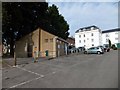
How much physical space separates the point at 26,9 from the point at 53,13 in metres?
17.0

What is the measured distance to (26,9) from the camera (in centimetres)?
4641

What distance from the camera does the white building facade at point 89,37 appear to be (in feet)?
371

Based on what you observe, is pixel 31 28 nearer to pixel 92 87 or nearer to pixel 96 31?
pixel 92 87

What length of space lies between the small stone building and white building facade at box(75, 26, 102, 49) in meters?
65.1

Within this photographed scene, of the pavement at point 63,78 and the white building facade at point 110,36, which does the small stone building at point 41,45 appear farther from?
the white building facade at point 110,36

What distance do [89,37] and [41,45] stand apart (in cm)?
7091

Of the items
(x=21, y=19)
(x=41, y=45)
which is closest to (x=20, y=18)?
(x=21, y=19)

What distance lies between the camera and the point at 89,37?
11531cm

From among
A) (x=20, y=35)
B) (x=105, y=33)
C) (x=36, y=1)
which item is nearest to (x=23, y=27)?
(x=20, y=35)

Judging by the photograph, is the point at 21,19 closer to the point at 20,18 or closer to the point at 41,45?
the point at 20,18

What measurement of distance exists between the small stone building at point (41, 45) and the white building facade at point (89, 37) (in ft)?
214

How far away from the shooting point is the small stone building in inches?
1726

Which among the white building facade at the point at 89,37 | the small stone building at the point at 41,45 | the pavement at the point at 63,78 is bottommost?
the pavement at the point at 63,78

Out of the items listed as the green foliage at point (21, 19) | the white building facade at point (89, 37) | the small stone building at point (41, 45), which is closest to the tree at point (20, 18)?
the green foliage at point (21, 19)
